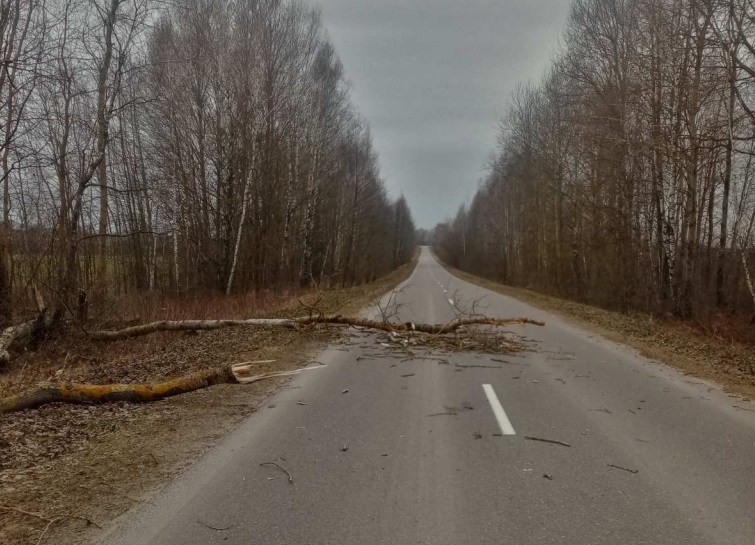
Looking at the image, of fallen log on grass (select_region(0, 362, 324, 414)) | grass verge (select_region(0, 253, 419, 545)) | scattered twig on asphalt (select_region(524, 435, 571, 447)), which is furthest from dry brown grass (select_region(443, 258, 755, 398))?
fallen log on grass (select_region(0, 362, 324, 414))

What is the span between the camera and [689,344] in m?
12.5

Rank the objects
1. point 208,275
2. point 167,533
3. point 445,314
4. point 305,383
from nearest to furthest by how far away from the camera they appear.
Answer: point 167,533 < point 305,383 < point 445,314 < point 208,275

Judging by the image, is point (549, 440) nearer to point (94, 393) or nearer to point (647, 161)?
point (94, 393)

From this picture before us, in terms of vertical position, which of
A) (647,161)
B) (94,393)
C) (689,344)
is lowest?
(689,344)

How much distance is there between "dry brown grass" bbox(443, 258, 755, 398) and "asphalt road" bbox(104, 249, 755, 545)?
1.22m

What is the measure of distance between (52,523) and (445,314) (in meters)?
14.3

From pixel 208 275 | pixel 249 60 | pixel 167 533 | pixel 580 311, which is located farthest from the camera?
pixel 208 275

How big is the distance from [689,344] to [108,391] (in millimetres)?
11964

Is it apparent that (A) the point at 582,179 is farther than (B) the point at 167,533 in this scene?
Yes

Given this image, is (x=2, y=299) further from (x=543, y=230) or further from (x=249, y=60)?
(x=543, y=230)

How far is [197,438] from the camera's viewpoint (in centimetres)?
566

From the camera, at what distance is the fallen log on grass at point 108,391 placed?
6.57 metres

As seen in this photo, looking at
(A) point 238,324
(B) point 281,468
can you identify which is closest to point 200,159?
(A) point 238,324

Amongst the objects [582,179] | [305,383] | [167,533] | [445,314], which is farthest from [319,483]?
[582,179]
